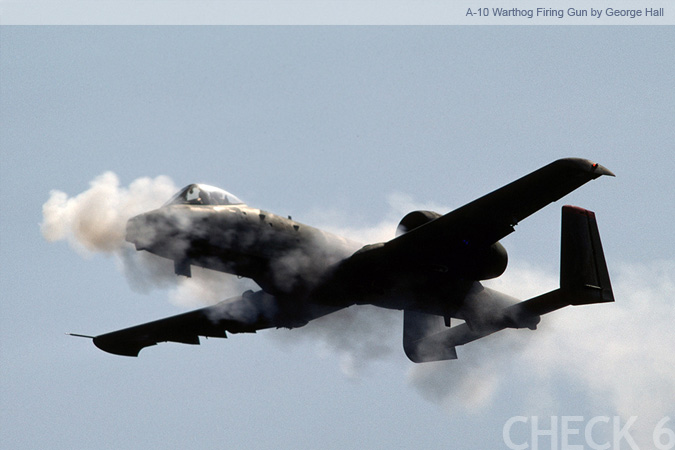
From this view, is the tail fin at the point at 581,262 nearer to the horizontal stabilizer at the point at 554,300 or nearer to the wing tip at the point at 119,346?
the horizontal stabilizer at the point at 554,300

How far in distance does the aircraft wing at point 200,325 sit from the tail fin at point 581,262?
10410mm

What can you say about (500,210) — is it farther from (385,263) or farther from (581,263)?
(581,263)

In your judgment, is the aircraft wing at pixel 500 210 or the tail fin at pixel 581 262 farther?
the tail fin at pixel 581 262

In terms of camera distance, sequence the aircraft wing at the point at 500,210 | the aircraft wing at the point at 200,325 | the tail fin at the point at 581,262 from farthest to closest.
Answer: the aircraft wing at the point at 200,325, the tail fin at the point at 581,262, the aircraft wing at the point at 500,210

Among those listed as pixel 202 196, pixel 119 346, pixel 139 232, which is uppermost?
pixel 202 196

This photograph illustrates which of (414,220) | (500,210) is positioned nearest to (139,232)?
(414,220)

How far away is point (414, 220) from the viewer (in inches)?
1409

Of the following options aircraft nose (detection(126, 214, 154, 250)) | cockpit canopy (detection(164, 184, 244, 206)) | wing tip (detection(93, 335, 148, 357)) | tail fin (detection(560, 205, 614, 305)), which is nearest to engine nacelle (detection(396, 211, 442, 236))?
tail fin (detection(560, 205, 614, 305))

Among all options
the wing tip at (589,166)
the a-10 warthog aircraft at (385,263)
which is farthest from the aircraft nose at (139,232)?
the wing tip at (589,166)

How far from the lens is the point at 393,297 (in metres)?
37.4

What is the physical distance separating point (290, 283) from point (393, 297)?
14.7ft

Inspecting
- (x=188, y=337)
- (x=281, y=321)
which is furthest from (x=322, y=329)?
(x=188, y=337)

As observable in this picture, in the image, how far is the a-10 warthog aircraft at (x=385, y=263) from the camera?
3244 cm

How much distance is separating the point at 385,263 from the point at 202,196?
6.48 metres
